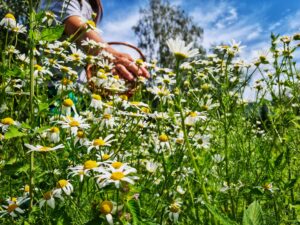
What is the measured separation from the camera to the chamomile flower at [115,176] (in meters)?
0.97

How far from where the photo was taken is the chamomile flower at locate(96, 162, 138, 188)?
0.97m

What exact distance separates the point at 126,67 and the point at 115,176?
1495 mm

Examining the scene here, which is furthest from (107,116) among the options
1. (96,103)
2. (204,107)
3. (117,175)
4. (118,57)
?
(118,57)

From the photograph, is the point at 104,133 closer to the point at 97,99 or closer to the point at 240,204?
the point at 97,99

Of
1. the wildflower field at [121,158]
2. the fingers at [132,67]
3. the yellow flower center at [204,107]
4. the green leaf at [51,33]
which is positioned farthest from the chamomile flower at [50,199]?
the fingers at [132,67]

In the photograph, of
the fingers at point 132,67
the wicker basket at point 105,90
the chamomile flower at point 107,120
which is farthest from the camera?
the fingers at point 132,67

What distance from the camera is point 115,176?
39.4 inches

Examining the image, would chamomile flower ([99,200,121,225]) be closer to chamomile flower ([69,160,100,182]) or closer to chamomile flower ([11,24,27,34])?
chamomile flower ([69,160,100,182])

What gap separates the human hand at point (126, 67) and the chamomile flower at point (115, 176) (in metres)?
1.27

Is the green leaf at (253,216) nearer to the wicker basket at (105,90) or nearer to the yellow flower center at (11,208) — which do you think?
the yellow flower center at (11,208)

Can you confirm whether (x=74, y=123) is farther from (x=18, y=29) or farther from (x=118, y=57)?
(x=118, y=57)

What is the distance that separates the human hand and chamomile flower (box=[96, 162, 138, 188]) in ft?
4.17

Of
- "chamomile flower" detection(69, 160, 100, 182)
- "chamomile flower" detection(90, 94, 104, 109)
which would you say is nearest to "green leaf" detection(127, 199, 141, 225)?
"chamomile flower" detection(69, 160, 100, 182)

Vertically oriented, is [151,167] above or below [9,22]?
below
